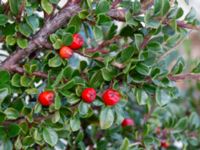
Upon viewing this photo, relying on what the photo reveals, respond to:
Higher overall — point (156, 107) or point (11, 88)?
point (11, 88)

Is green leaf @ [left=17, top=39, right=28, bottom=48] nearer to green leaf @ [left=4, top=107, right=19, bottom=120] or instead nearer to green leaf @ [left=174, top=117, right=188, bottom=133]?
green leaf @ [left=4, top=107, right=19, bottom=120]

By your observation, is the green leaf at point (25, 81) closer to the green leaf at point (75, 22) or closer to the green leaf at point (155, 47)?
the green leaf at point (75, 22)

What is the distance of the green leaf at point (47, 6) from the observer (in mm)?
1002

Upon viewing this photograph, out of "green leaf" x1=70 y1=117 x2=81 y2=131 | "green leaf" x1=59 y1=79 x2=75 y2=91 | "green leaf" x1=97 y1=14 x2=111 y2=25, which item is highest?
"green leaf" x1=97 y1=14 x2=111 y2=25

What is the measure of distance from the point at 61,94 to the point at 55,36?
0.42 feet

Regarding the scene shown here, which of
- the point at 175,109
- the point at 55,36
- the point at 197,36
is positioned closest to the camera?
the point at 55,36

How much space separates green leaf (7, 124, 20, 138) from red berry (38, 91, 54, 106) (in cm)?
8

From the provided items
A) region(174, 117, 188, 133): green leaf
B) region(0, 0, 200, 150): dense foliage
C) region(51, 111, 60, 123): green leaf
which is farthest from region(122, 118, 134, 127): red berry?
region(51, 111, 60, 123): green leaf

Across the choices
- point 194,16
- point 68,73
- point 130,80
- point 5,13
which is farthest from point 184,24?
point 5,13

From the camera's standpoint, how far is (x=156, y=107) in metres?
1.47

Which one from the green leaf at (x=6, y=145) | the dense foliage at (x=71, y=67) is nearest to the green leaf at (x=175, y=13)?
the dense foliage at (x=71, y=67)

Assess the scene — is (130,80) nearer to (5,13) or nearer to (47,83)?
(47,83)

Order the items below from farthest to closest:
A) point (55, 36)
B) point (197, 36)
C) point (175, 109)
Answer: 1. point (197, 36)
2. point (175, 109)
3. point (55, 36)

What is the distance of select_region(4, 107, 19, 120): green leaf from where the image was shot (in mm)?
1015
